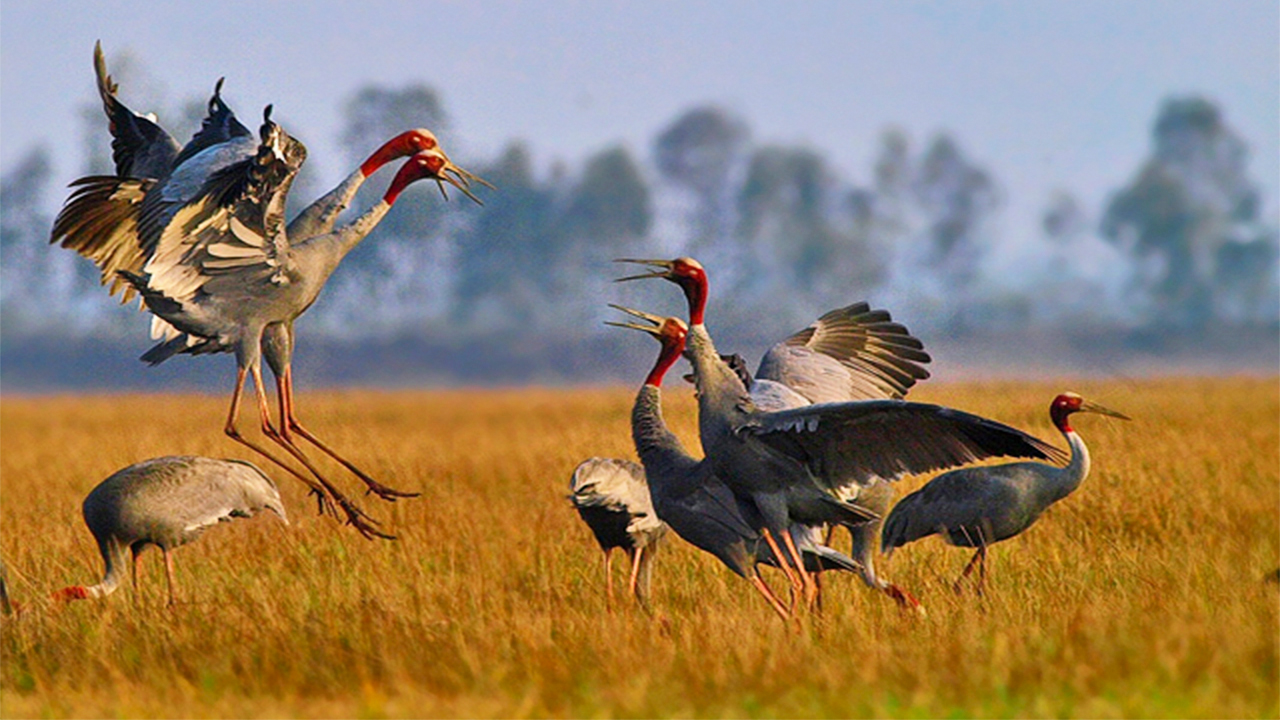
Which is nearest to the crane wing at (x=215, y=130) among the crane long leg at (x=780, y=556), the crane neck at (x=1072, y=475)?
the crane long leg at (x=780, y=556)

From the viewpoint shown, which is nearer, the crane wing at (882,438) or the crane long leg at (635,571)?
the crane wing at (882,438)

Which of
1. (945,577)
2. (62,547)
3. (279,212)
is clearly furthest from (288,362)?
(945,577)

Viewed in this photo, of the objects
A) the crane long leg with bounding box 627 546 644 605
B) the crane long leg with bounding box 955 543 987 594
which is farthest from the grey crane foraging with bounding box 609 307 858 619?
the crane long leg with bounding box 955 543 987 594

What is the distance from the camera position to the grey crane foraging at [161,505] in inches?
336

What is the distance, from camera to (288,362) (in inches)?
358

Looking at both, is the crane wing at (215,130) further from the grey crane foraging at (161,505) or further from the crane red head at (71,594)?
the crane red head at (71,594)

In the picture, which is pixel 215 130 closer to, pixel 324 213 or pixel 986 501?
pixel 324 213

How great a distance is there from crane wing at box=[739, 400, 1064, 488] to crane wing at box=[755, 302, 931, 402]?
1.92 m

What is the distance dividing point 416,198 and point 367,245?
2524mm

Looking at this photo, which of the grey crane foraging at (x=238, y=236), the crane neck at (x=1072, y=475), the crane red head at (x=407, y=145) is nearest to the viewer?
the grey crane foraging at (x=238, y=236)

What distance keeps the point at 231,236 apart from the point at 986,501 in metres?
4.18

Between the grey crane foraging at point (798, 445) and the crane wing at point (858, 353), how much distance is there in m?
1.77

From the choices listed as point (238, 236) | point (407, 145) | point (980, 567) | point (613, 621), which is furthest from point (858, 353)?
point (238, 236)

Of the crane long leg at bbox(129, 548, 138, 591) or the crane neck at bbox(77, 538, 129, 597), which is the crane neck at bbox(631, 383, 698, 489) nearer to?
the crane long leg at bbox(129, 548, 138, 591)
